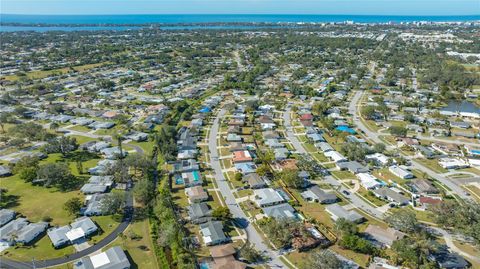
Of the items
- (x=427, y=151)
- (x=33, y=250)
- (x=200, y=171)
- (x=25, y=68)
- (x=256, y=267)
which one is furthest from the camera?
(x=25, y=68)

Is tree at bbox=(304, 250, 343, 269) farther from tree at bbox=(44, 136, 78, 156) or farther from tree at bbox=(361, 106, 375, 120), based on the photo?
tree at bbox=(361, 106, 375, 120)

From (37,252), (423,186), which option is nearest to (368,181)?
(423,186)

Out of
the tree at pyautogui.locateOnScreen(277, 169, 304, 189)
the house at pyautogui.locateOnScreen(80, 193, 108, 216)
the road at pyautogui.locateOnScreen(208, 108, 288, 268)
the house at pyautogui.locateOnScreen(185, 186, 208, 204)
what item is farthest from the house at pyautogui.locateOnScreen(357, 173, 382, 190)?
the house at pyautogui.locateOnScreen(80, 193, 108, 216)

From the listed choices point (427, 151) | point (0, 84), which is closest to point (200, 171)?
point (427, 151)

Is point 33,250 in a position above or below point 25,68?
below

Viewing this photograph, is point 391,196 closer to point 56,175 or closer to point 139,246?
point 139,246

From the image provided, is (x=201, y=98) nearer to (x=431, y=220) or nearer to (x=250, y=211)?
(x=250, y=211)

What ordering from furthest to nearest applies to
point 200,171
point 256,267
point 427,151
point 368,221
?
point 427,151, point 200,171, point 368,221, point 256,267

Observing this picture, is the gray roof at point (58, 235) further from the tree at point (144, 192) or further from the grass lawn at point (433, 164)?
the grass lawn at point (433, 164)
